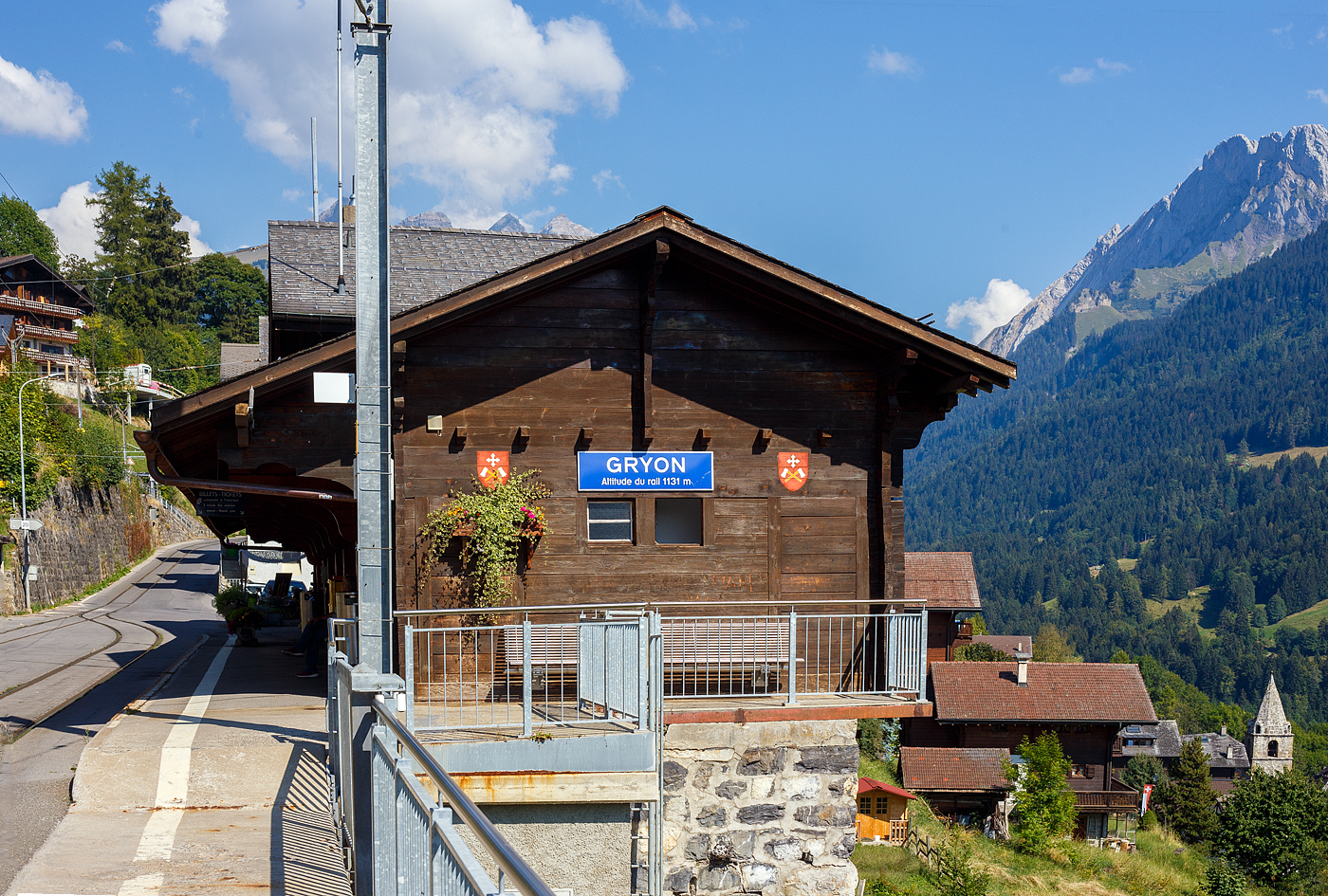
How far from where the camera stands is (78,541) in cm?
4512

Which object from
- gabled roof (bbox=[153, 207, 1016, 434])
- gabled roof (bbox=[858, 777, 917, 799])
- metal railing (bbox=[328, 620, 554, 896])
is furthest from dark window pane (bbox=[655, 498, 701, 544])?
gabled roof (bbox=[858, 777, 917, 799])

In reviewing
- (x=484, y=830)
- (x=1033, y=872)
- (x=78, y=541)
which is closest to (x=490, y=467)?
(x=484, y=830)

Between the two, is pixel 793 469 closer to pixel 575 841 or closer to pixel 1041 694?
pixel 575 841

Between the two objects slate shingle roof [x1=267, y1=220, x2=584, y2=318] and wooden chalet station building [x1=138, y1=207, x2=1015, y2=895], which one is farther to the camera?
slate shingle roof [x1=267, y1=220, x2=584, y2=318]

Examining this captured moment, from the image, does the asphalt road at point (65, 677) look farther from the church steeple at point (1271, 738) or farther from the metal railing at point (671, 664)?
the church steeple at point (1271, 738)

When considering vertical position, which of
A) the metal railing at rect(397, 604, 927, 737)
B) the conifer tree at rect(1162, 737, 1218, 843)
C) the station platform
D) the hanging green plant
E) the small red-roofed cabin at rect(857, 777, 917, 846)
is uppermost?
the hanging green plant

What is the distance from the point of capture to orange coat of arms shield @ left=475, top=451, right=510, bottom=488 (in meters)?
10.8

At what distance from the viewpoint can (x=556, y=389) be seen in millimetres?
11039

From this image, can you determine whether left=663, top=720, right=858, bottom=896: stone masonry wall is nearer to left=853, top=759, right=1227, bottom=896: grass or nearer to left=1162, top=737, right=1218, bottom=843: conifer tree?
left=853, top=759, right=1227, bottom=896: grass

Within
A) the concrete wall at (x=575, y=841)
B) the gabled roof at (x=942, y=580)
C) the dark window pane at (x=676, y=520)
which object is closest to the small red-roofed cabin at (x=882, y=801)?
the gabled roof at (x=942, y=580)

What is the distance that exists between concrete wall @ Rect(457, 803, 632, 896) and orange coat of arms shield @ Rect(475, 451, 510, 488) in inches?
140

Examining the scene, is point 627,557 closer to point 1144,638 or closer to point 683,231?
point 683,231

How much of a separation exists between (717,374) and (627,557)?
2267 millimetres

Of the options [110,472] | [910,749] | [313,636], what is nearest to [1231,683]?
[910,749]
